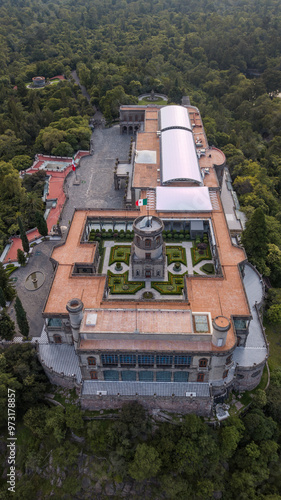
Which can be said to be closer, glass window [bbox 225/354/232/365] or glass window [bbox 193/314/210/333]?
glass window [bbox 193/314/210/333]

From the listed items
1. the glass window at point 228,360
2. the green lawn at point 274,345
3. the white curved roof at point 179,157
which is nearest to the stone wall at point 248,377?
the glass window at point 228,360

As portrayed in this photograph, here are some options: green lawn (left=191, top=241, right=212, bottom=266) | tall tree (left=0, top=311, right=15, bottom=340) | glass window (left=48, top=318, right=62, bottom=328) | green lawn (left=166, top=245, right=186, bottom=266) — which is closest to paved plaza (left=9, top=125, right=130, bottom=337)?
tall tree (left=0, top=311, right=15, bottom=340)

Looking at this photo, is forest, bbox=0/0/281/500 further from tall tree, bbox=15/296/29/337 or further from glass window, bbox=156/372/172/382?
glass window, bbox=156/372/172/382

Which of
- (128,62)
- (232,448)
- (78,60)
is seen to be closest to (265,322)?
(232,448)

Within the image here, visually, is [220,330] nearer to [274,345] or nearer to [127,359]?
[127,359]

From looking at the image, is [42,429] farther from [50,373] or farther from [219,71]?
[219,71]

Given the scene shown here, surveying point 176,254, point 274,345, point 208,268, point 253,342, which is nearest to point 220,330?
point 253,342
